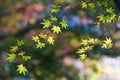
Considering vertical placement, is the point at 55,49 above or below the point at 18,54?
above

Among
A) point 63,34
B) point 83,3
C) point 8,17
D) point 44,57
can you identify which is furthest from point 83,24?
point 83,3

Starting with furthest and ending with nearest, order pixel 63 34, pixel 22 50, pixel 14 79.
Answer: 1. pixel 63 34
2. pixel 14 79
3. pixel 22 50

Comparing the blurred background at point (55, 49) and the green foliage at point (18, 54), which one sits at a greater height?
the blurred background at point (55, 49)

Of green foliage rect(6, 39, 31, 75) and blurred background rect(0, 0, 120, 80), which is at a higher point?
blurred background rect(0, 0, 120, 80)

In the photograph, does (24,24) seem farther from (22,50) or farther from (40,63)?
(22,50)

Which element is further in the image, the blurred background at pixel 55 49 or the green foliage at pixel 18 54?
the blurred background at pixel 55 49

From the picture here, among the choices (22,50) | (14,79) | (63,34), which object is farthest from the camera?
(63,34)

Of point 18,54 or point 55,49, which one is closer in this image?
point 18,54

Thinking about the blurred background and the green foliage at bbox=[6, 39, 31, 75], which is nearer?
the green foliage at bbox=[6, 39, 31, 75]
